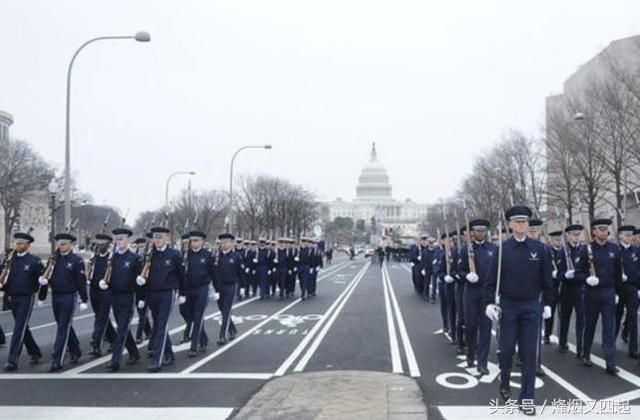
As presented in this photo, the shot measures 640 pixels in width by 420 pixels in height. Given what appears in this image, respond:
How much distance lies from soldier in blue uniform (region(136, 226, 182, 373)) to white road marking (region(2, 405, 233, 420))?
98.1 inches

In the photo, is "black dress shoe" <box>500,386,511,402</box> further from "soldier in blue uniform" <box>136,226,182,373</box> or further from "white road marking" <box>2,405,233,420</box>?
"soldier in blue uniform" <box>136,226,182,373</box>

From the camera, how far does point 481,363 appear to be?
1061cm

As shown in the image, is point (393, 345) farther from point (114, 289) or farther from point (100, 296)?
point (100, 296)

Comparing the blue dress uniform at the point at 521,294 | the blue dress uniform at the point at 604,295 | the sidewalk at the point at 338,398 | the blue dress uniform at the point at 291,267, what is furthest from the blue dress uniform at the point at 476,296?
the blue dress uniform at the point at 291,267

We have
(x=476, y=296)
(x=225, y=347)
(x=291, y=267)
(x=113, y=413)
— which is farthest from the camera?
(x=291, y=267)

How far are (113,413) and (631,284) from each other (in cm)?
767

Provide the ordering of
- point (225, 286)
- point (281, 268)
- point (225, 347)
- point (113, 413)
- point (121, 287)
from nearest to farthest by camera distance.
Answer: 1. point (113, 413)
2. point (121, 287)
3. point (225, 347)
4. point (225, 286)
5. point (281, 268)

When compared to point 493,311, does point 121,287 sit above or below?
above

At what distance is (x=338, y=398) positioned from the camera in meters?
8.80

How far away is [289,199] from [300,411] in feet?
231

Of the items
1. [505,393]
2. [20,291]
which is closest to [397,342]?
[505,393]

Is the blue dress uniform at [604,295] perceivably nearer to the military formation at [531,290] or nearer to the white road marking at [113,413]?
the military formation at [531,290]

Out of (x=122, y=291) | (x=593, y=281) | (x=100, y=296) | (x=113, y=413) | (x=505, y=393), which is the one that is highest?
(x=593, y=281)

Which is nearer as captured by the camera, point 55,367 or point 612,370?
point 612,370
